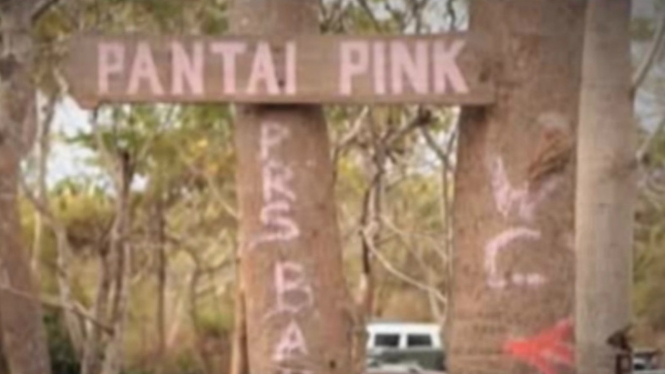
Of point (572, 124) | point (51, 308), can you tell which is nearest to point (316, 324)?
point (572, 124)

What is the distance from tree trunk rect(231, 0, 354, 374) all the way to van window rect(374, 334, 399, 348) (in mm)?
23494

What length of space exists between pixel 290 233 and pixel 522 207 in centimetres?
71

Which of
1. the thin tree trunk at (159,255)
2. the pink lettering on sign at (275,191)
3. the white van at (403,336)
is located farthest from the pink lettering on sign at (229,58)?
the thin tree trunk at (159,255)

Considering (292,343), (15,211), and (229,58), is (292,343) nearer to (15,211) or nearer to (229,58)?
(229,58)

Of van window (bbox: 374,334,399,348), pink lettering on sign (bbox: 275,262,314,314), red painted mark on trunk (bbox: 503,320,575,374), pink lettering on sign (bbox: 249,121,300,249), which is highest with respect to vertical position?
pink lettering on sign (bbox: 249,121,300,249)

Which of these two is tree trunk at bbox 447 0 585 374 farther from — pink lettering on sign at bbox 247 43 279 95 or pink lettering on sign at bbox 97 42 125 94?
pink lettering on sign at bbox 97 42 125 94

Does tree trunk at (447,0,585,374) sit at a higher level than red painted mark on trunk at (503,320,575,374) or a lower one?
higher

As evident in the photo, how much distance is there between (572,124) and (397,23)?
1316 cm

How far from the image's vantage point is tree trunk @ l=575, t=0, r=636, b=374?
7.89 m

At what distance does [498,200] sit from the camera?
5.08m

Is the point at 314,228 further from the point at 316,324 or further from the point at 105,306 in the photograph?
the point at 105,306

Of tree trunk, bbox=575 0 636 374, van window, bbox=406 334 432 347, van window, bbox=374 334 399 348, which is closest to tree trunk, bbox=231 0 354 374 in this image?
tree trunk, bbox=575 0 636 374

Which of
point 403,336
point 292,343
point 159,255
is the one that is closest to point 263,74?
point 292,343

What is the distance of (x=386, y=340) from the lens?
2917 cm
